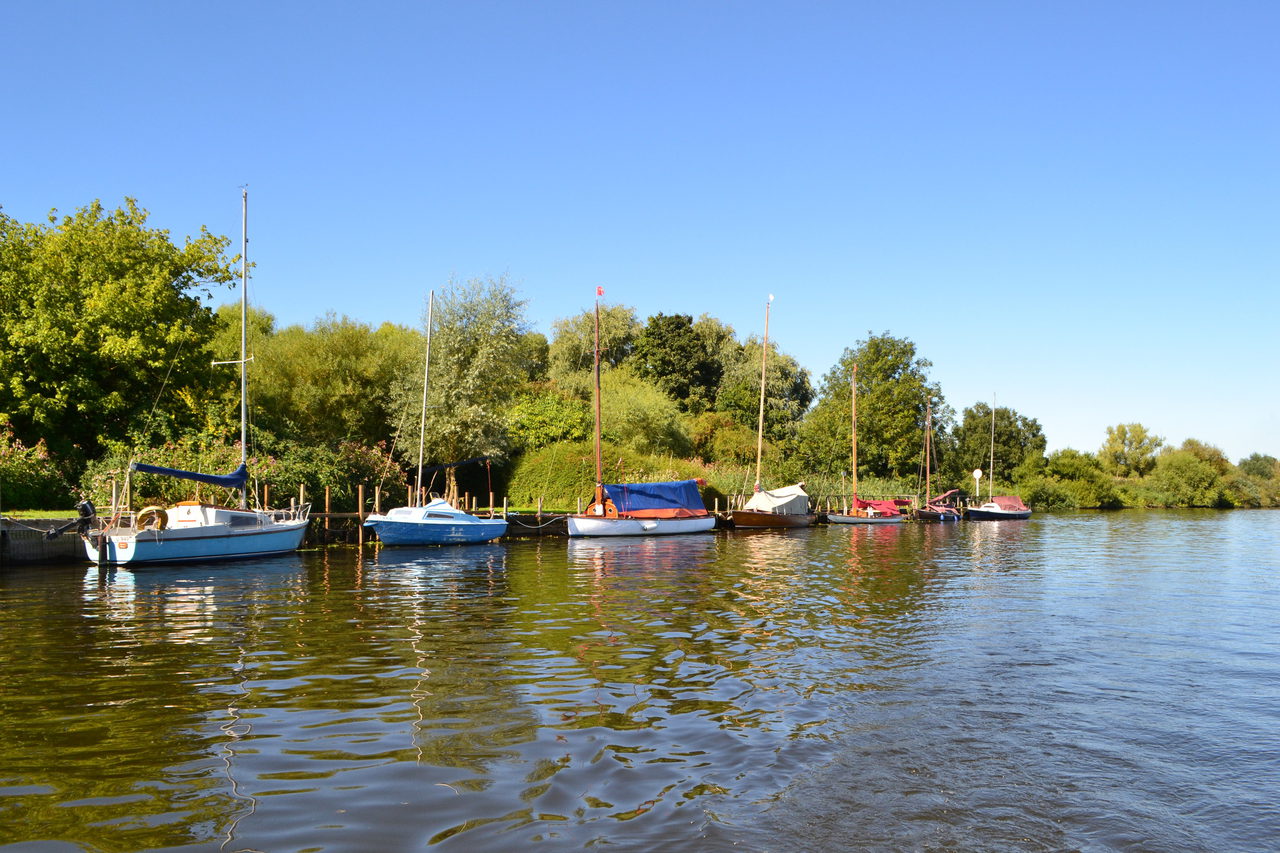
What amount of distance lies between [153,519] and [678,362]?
49.9m

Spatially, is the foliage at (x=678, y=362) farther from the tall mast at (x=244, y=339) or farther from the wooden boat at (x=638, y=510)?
the tall mast at (x=244, y=339)

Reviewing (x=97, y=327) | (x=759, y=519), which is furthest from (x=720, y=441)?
(x=97, y=327)

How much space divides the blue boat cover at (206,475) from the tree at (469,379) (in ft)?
40.1

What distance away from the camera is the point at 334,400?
42844 millimetres

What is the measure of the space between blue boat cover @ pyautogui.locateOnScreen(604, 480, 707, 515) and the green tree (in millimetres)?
80577

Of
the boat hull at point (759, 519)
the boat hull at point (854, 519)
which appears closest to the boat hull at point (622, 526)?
the boat hull at point (759, 519)

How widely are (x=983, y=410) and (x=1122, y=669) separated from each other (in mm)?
80960

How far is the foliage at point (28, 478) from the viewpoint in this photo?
1230 inches

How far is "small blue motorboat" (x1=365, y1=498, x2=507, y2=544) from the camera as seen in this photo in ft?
112

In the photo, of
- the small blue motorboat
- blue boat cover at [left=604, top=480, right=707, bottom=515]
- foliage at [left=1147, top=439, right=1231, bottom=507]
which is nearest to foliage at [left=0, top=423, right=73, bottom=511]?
the small blue motorboat

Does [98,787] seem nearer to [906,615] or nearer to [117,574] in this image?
[906,615]

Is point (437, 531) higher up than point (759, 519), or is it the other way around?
point (437, 531)

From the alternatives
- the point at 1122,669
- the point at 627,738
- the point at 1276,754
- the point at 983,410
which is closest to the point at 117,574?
the point at 627,738

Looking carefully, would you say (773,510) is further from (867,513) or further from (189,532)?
(189,532)
